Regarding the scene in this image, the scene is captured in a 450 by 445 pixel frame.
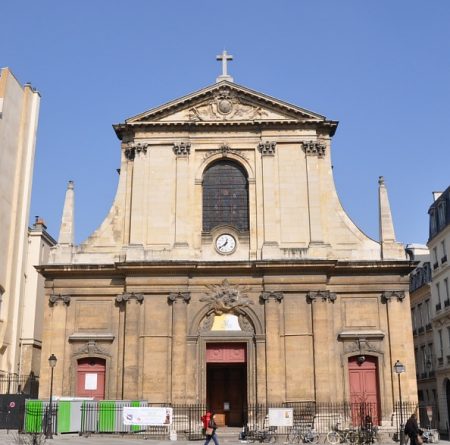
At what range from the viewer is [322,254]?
2650 centimetres

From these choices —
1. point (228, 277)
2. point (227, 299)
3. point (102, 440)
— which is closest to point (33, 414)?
point (102, 440)

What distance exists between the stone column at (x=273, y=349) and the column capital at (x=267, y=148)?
20.4ft

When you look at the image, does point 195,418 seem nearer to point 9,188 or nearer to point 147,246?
point 147,246

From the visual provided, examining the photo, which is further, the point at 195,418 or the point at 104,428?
the point at 195,418

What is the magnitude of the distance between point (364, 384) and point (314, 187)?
8322 mm

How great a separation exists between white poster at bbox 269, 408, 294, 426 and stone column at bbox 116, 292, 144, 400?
5.37 meters

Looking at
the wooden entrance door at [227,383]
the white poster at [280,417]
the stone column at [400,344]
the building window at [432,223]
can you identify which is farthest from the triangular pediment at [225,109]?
the building window at [432,223]

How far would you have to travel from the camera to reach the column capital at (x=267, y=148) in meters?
28.2

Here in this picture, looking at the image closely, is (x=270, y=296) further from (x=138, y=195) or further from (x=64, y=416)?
(x=64, y=416)

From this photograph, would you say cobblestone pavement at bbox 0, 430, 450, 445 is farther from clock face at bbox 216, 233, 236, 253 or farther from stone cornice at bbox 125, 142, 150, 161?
stone cornice at bbox 125, 142, 150, 161

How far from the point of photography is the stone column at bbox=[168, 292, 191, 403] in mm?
25031

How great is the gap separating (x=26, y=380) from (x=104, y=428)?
45.4ft

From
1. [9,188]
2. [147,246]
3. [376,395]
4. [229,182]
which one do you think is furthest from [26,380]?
[376,395]

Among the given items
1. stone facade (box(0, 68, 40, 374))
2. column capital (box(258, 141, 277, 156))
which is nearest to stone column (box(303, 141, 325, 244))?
column capital (box(258, 141, 277, 156))
